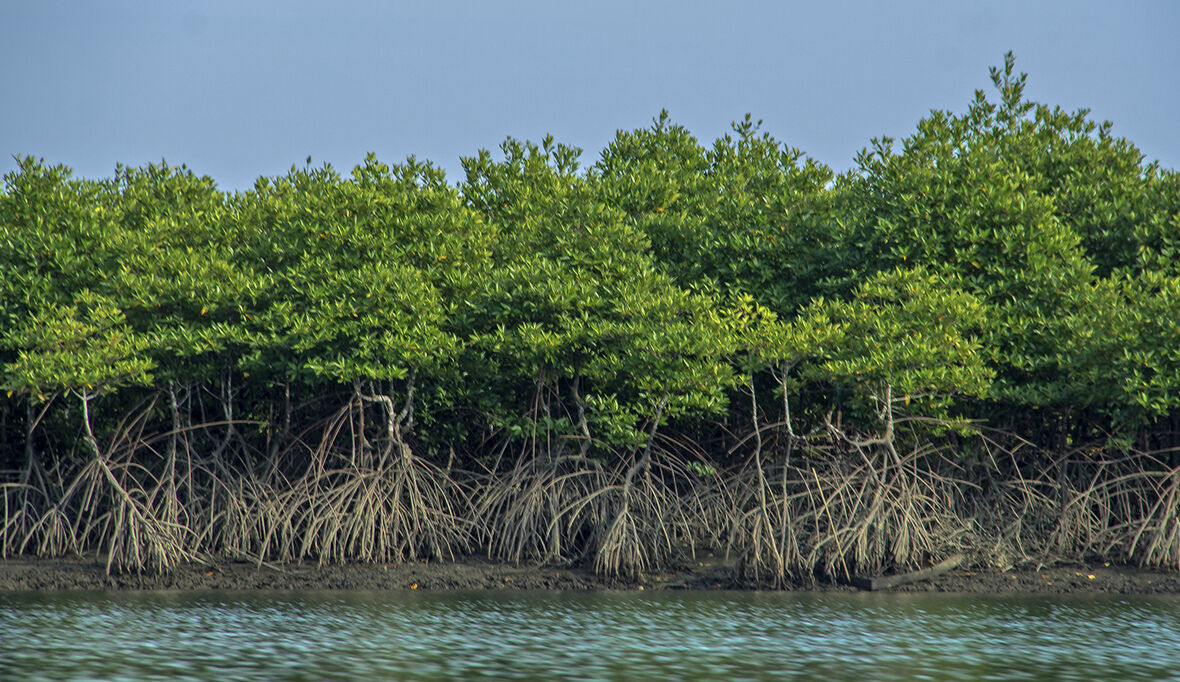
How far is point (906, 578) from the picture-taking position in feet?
42.0

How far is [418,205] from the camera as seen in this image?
14953 millimetres

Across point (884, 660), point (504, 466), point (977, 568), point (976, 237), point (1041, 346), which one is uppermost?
point (976, 237)

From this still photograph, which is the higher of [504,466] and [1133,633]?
[504,466]

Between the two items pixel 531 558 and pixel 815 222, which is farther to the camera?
pixel 815 222

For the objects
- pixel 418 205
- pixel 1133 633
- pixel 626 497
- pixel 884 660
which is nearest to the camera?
pixel 884 660

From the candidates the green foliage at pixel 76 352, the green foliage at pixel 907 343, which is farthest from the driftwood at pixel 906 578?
the green foliage at pixel 76 352

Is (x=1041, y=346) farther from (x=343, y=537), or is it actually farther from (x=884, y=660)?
(x=343, y=537)

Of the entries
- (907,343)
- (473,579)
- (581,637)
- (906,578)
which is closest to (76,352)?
(473,579)

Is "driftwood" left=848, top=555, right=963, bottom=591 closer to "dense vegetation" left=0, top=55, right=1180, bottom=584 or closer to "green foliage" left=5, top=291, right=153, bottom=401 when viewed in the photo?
"dense vegetation" left=0, top=55, right=1180, bottom=584

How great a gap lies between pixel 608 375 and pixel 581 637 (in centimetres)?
427

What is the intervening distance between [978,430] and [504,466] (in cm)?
562

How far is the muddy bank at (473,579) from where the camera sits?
503 inches

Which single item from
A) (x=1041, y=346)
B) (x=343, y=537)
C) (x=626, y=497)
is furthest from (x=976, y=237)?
(x=343, y=537)

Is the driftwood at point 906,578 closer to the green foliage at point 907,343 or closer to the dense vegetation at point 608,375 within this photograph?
the dense vegetation at point 608,375
